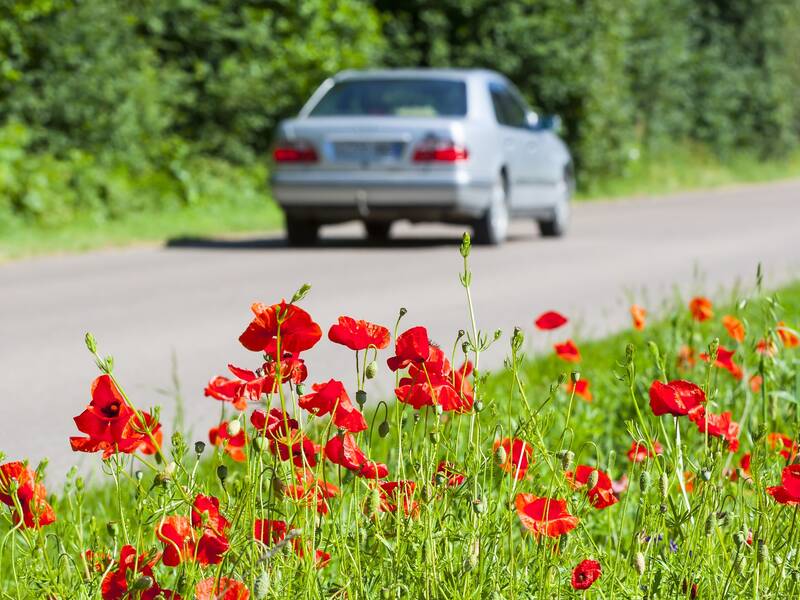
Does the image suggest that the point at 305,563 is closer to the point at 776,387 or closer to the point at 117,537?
the point at 117,537

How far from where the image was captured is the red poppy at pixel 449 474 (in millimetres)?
2653

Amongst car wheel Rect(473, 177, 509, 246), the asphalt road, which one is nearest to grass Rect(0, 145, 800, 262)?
the asphalt road

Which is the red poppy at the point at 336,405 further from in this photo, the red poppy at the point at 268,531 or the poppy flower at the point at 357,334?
the red poppy at the point at 268,531

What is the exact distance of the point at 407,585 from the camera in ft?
8.27

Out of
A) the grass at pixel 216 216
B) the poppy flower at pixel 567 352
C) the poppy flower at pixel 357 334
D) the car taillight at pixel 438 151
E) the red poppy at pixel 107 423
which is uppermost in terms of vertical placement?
the poppy flower at pixel 357 334

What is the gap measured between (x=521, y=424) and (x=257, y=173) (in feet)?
62.5

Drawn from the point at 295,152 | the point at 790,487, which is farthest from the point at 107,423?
the point at 295,152

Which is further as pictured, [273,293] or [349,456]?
[273,293]

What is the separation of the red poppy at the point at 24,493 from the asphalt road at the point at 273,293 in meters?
1.77

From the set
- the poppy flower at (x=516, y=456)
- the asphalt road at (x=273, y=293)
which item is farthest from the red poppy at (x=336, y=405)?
the asphalt road at (x=273, y=293)

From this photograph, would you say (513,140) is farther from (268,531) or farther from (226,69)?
(268,531)

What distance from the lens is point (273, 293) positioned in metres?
10.6

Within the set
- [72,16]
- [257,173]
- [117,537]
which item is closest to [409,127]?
[72,16]

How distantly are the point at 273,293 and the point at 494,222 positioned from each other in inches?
183
